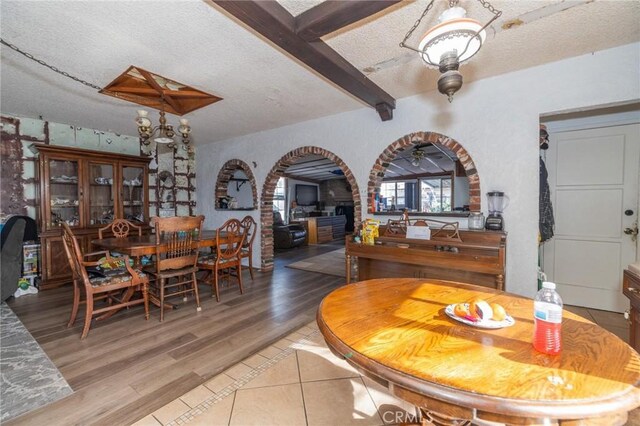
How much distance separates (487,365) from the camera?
84 centimetres

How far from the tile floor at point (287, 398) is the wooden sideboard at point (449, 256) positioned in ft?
3.87

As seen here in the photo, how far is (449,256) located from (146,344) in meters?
2.86

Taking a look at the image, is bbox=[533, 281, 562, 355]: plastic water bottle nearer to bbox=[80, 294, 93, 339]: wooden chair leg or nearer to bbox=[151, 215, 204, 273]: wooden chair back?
bbox=[151, 215, 204, 273]: wooden chair back

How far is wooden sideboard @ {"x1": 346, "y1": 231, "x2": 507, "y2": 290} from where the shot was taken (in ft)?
8.05

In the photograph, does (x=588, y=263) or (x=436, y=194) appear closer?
(x=588, y=263)

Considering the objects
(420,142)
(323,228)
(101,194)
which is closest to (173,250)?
(101,194)

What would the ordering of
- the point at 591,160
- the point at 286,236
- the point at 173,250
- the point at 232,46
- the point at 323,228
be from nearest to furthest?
the point at 232,46, the point at 173,250, the point at 591,160, the point at 286,236, the point at 323,228

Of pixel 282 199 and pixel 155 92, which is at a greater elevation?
pixel 155 92

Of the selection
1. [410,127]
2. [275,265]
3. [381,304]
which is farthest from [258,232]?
[381,304]

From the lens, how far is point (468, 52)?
4.82ft

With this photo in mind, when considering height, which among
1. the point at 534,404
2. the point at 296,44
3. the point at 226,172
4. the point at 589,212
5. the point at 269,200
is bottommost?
the point at 534,404

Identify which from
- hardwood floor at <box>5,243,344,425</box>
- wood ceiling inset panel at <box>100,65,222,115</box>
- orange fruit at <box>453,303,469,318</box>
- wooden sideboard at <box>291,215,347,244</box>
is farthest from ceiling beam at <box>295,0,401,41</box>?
wooden sideboard at <box>291,215,347,244</box>

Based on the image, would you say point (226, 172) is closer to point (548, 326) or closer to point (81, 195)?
point (81, 195)

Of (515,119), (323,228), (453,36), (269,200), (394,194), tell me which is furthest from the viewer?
(394,194)
